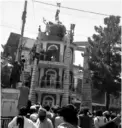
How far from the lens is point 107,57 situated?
22.7 m

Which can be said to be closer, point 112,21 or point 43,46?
point 112,21

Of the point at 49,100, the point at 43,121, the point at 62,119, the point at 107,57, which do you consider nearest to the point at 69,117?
the point at 43,121

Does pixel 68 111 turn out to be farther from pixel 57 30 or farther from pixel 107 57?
pixel 57 30

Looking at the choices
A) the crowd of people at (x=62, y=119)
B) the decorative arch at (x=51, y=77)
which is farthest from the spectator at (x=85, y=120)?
the decorative arch at (x=51, y=77)

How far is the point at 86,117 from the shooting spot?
23.0ft

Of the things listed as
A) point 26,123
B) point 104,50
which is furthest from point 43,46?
point 26,123

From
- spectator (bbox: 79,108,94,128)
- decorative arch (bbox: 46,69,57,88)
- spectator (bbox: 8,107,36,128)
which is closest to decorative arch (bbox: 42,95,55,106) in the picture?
decorative arch (bbox: 46,69,57,88)

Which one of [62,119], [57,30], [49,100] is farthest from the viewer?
[57,30]

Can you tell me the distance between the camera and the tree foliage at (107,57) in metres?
22.1

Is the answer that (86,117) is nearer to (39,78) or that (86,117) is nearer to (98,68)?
(98,68)

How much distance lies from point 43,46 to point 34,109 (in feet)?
70.0

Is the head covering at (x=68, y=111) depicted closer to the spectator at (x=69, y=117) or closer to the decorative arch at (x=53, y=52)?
the spectator at (x=69, y=117)

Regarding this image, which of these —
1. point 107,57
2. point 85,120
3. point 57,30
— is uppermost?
point 57,30

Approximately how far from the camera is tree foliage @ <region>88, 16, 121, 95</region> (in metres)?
22.1
